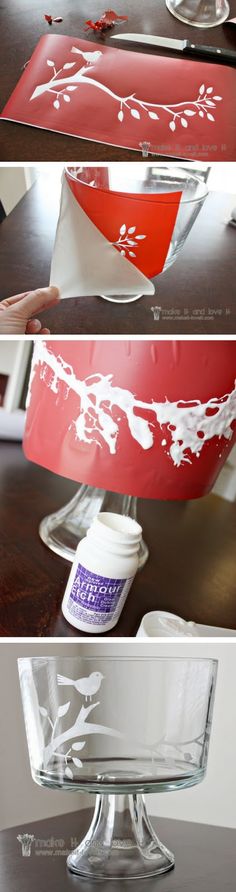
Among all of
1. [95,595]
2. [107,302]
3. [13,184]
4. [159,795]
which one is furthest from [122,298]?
[159,795]

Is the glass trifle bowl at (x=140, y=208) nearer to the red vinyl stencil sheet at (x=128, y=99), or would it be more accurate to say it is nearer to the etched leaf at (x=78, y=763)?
the red vinyl stencil sheet at (x=128, y=99)

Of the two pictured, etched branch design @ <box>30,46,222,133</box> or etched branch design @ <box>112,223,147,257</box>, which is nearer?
etched branch design @ <box>112,223,147,257</box>

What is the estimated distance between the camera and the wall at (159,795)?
1162mm

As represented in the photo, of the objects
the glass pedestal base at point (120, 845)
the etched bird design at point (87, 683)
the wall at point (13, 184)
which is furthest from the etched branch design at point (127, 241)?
the glass pedestal base at point (120, 845)

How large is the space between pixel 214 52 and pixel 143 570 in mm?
509

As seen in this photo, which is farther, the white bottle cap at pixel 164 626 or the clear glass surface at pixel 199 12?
the clear glass surface at pixel 199 12

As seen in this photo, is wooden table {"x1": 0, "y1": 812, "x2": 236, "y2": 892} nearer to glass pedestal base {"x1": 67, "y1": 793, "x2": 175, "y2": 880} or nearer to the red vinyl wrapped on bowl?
glass pedestal base {"x1": 67, "y1": 793, "x2": 175, "y2": 880}

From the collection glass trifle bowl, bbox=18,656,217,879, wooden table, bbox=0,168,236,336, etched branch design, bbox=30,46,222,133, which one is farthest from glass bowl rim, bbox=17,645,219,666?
etched branch design, bbox=30,46,222,133

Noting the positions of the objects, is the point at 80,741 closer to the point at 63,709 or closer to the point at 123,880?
the point at 63,709

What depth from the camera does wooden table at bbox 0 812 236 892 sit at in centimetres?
70

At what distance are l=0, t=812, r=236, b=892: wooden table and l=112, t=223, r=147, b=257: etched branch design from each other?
48 centimetres

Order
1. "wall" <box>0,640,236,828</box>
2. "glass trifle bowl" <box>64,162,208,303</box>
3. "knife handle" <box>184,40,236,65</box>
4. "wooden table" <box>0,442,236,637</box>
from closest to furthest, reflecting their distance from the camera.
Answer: "glass trifle bowl" <box>64,162,208,303</box> → "wooden table" <box>0,442,236,637</box> → "knife handle" <box>184,40,236,65</box> → "wall" <box>0,640,236,828</box>

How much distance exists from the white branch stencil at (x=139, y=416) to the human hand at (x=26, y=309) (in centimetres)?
5

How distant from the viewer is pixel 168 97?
0.82 meters
